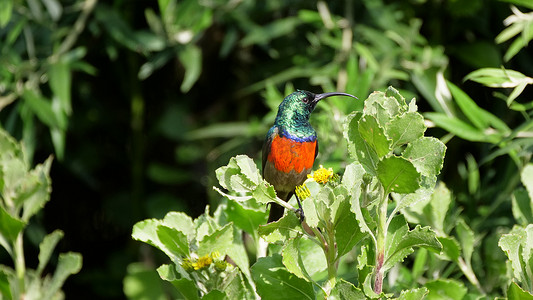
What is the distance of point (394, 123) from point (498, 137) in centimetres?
71

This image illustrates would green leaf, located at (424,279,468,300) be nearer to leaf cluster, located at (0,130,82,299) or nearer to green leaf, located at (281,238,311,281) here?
green leaf, located at (281,238,311,281)

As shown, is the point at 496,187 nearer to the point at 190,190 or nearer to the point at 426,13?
the point at 426,13

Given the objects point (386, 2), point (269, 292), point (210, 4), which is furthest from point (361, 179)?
point (386, 2)

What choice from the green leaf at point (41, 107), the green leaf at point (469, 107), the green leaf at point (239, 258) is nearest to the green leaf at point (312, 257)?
the green leaf at point (239, 258)

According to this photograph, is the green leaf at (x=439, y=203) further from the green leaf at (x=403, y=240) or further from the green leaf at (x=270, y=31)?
the green leaf at (x=270, y=31)

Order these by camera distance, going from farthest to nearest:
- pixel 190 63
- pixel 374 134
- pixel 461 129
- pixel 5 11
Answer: pixel 190 63 < pixel 5 11 < pixel 461 129 < pixel 374 134

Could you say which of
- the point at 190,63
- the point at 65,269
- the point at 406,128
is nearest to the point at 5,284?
the point at 65,269

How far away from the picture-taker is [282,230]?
702mm

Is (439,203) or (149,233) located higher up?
(149,233)

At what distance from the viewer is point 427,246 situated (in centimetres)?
67

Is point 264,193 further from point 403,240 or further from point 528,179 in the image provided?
point 528,179

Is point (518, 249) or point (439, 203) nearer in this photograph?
point (518, 249)

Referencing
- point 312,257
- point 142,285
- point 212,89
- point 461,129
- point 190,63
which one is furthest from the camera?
point 212,89

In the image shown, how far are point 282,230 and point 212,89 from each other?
80.9 inches
